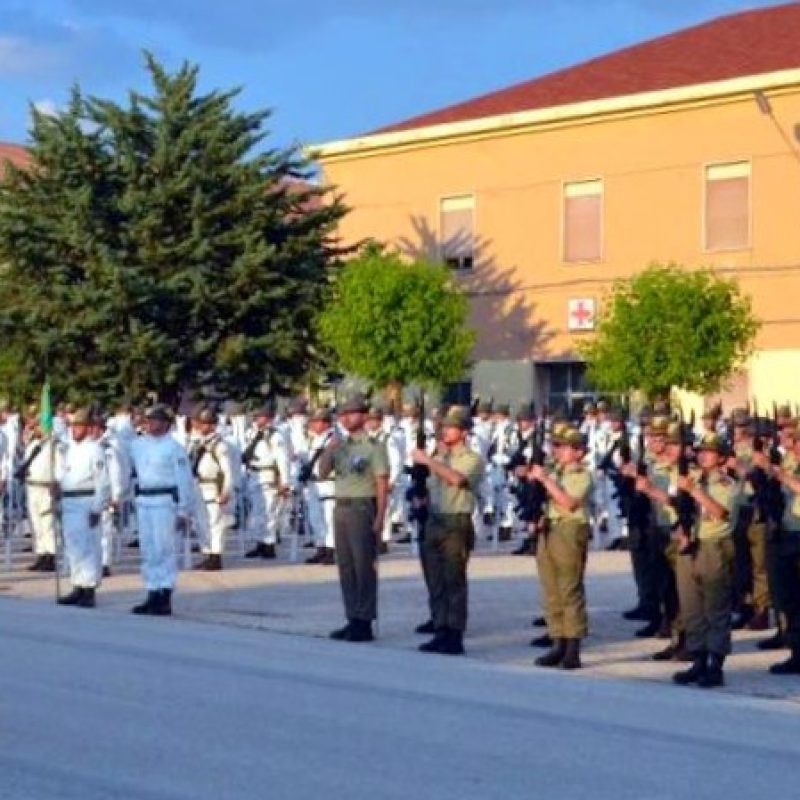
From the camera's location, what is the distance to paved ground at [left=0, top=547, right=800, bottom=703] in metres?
16.4

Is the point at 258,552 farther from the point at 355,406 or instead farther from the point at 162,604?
the point at 355,406

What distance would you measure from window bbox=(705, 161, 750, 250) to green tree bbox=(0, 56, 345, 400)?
25.4 ft

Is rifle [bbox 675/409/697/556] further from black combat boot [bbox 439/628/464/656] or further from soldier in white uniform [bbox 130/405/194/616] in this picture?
soldier in white uniform [bbox 130/405/194/616]

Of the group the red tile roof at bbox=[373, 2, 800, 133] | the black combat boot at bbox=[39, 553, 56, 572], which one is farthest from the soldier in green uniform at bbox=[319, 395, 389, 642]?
the red tile roof at bbox=[373, 2, 800, 133]

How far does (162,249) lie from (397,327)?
605 centimetres

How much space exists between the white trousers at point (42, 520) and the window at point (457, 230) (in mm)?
23535

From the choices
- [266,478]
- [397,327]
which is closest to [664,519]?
[266,478]

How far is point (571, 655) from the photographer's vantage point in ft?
52.5

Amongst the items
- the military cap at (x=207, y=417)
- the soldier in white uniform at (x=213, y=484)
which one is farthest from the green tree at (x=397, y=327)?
the soldier in white uniform at (x=213, y=484)

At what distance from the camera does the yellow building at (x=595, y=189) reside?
139 feet

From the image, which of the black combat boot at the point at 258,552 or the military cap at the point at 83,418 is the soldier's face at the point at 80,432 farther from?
the black combat boot at the point at 258,552

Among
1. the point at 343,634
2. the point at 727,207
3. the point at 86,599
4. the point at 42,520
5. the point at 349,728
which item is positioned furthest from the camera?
the point at 727,207

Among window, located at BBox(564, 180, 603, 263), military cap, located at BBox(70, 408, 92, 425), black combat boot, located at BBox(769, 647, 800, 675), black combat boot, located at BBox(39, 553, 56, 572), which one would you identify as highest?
window, located at BBox(564, 180, 603, 263)

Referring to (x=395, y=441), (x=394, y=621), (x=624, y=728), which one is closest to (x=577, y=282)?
(x=395, y=441)
